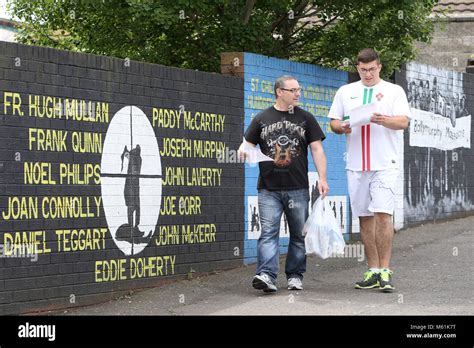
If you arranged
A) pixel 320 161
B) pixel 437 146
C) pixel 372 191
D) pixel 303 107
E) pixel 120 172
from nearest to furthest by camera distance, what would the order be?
1. pixel 372 191
2. pixel 320 161
3. pixel 120 172
4. pixel 303 107
5. pixel 437 146

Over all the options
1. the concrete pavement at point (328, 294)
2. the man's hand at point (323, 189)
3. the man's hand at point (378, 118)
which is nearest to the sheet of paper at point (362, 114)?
the man's hand at point (378, 118)

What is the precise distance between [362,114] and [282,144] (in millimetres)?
785

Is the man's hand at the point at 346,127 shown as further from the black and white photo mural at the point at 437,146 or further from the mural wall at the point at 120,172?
the black and white photo mural at the point at 437,146

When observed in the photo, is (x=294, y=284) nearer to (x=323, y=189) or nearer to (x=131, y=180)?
(x=323, y=189)

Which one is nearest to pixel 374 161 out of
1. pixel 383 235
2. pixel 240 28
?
pixel 383 235

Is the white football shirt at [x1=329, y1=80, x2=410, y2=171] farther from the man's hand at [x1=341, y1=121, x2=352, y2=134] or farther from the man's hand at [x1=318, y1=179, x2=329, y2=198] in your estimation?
the man's hand at [x1=318, y1=179, x2=329, y2=198]

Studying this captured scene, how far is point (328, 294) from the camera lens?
934 centimetres

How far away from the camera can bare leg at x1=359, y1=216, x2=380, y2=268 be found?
950cm

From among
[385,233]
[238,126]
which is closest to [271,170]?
[385,233]

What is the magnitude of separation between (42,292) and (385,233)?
3.08 meters

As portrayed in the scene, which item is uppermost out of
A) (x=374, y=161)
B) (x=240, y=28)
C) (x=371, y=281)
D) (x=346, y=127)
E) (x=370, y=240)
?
(x=240, y=28)

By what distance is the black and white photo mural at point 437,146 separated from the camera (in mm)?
15328

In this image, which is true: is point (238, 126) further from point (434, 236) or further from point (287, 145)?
point (434, 236)

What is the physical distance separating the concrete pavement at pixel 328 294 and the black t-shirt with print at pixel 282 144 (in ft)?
3.36
